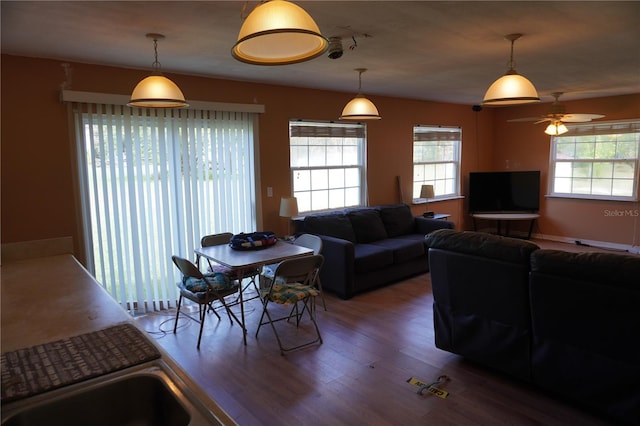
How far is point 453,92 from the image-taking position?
19.6 feet

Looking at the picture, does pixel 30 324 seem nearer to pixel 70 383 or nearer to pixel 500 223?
pixel 70 383

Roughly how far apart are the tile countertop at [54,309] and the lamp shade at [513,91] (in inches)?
108

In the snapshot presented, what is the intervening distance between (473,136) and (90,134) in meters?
6.50

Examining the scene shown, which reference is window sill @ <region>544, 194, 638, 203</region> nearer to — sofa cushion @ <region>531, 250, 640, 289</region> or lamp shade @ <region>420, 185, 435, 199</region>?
lamp shade @ <region>420, 185, 435, 199</region>

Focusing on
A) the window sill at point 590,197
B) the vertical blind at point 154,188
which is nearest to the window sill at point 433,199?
the window sill at point 590,197

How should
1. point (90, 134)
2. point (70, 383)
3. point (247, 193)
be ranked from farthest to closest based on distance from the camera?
point (247, 193) → point (90, 134) → point (70, 383)

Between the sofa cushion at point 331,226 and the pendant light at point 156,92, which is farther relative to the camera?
the sofa cushion at point 331,226

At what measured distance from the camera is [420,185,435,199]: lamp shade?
6.47 m

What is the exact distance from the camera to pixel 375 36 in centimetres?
302

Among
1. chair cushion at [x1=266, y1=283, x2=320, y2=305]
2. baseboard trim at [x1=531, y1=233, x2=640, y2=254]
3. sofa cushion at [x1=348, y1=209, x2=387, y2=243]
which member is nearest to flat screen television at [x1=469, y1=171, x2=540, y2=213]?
baseboard trim at [x1=531, y1=233, x2=640, y2=254]

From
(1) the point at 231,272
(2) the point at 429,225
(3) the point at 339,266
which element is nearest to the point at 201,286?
(1) the point at 231,272

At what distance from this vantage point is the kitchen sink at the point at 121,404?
45.9 inches

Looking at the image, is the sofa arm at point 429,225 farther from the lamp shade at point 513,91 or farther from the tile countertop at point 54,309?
the tile countertop at point 54,309

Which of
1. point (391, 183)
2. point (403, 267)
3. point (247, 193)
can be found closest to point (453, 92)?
point (391, 183)
